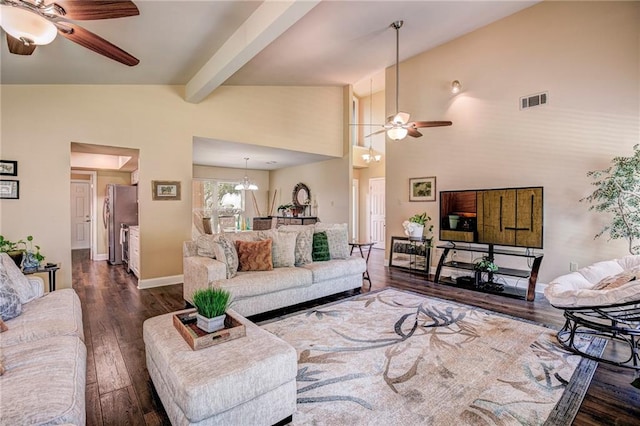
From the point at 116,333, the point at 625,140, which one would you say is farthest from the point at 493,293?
the point at 116,333

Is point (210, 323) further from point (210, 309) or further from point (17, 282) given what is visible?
point (17, 282)

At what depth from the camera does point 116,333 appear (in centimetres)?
298

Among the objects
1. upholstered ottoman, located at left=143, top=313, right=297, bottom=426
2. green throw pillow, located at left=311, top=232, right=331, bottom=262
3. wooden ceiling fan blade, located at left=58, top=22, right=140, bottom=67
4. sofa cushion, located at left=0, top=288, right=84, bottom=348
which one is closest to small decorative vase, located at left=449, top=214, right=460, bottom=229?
green throw pillow, located at left=311, top=232, right=331, bottom=262

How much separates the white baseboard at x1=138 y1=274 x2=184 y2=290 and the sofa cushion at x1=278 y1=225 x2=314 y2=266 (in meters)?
2.03

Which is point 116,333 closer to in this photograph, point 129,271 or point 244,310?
point 244,310

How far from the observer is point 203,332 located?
6.01 ft

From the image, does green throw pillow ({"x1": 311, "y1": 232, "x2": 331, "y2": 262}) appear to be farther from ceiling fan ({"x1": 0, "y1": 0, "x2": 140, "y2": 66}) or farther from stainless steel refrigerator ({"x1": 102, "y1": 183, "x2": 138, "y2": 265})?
stainless steel refrigerator ({"x1": 102, "y1": 183, "x2": 138, "y2": 265})

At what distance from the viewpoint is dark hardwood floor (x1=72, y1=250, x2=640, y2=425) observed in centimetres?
186

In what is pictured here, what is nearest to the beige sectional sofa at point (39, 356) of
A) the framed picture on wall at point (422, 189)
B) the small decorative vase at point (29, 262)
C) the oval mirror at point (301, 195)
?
the small decorative vase at point (29, 262)

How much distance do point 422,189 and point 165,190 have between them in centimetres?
445

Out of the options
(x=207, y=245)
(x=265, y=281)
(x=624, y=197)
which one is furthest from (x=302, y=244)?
(x=624, y=197)

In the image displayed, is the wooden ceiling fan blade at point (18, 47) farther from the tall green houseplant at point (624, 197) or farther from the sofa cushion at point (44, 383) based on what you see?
the tall green houseplant at point (624, 197)

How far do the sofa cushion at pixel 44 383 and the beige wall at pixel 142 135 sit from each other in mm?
2866

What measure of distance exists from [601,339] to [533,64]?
3.75m
